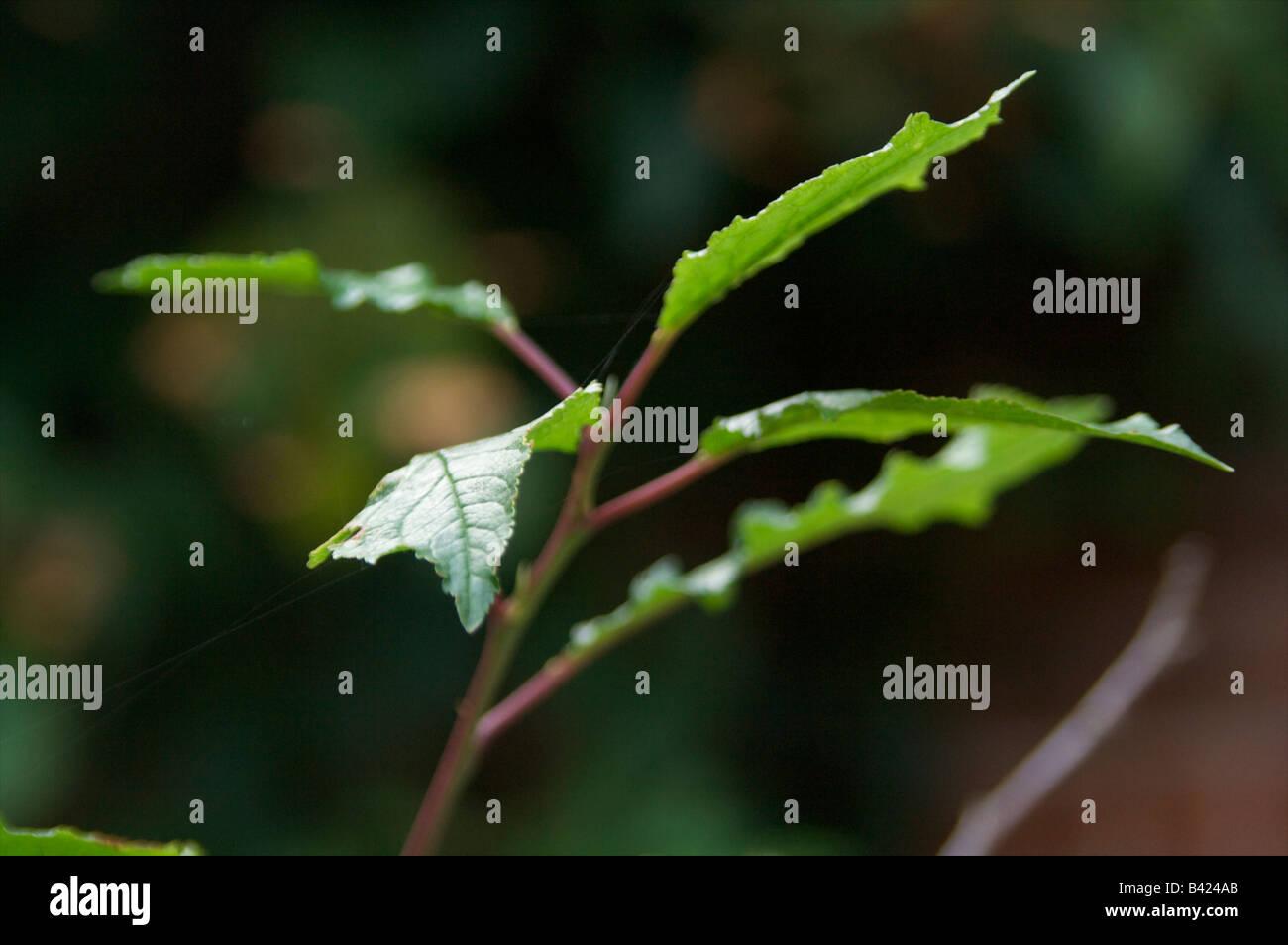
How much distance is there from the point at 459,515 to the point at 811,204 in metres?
0.25

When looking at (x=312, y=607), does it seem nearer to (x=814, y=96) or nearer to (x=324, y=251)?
(x=324, y=251)

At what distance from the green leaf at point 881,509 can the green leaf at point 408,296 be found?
0.74 ft

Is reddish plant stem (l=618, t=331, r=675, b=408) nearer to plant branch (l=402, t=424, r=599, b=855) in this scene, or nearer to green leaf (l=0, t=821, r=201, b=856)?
plant branch (l=402, t=424, r=599, b=855)

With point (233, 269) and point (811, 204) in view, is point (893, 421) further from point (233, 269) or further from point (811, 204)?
point (233, 269)

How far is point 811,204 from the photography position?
22.9 inches

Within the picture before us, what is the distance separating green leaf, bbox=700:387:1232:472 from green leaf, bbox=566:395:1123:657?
0.41ft

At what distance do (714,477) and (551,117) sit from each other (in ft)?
3.45

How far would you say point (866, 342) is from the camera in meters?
2.60

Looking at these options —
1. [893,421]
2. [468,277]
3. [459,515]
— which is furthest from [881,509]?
[468,277]

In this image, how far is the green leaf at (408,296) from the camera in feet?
2.64

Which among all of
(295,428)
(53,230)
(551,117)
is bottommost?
(295,428)

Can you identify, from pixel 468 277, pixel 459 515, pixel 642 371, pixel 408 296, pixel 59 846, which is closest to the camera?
pixel 459 515

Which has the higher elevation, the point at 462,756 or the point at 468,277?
the point at 468,277

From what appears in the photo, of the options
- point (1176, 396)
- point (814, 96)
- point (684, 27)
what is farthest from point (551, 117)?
point (1176, 396)
